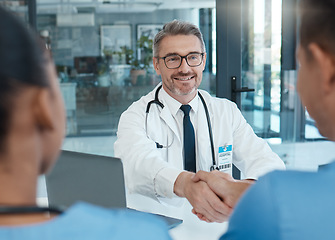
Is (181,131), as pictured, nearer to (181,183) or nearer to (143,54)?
(181,183)

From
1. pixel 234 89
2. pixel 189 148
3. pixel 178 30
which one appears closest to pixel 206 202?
pixel 189 148

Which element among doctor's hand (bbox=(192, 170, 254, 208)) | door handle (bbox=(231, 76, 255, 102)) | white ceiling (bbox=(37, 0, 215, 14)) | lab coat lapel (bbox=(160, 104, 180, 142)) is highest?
white ceiling (bbox=(37, 0, 215, 14))

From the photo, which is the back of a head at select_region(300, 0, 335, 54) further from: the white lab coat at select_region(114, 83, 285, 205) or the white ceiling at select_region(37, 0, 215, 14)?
the white ceiling at select_region(37, 0, 215, 14)

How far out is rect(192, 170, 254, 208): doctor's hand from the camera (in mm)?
1415

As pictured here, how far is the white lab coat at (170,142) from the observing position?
173 cm

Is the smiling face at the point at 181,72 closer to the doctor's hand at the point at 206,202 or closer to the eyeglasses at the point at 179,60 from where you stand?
the eyeglasses at the point at 179,60

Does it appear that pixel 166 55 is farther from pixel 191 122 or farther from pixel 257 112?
pixel 257 112

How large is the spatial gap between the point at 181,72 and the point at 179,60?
0.23ft

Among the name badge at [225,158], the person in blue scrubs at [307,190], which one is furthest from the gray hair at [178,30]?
the person in blue scrubs at [307,190]

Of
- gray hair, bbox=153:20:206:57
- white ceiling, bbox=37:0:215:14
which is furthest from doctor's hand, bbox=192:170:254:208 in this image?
white ceiling, bbox=37:0:215:14

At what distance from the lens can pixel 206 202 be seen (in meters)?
1.46

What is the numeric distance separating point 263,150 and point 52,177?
39.3 inches

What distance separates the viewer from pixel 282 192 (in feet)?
2.14

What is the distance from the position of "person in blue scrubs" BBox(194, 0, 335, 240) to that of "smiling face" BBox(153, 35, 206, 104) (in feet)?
4.47
